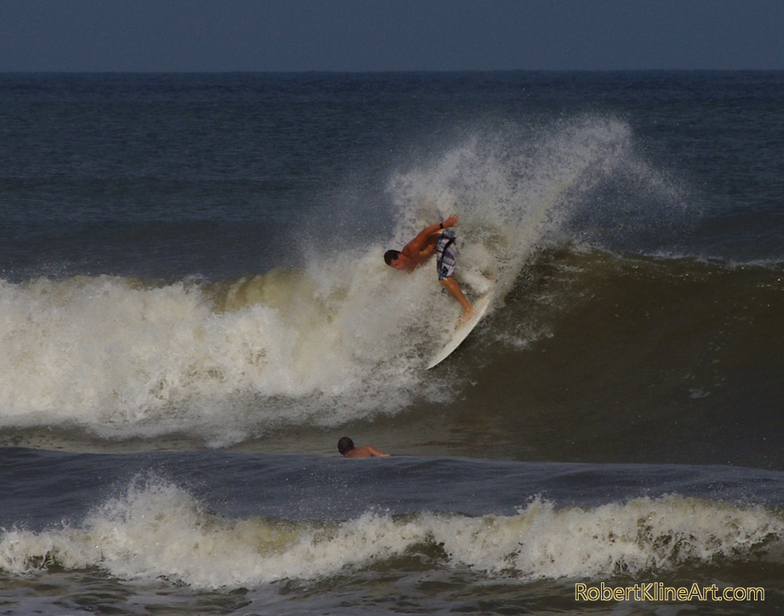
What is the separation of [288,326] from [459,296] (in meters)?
2.29

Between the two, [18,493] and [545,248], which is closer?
[18,493]

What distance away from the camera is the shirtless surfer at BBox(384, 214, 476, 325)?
1027 cm

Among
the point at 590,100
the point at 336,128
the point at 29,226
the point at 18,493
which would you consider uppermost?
the point at 590,100

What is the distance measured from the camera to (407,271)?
1095cm

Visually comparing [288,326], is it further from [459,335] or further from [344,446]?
[344,446]

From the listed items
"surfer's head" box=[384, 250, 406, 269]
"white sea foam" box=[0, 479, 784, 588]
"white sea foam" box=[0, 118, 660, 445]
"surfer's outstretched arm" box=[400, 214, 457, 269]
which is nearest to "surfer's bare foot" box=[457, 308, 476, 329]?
"white sea foam" box=[0, 118, 660, 445]

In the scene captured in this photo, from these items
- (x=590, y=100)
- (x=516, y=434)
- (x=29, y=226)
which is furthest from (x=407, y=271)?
(x=590, y=100)

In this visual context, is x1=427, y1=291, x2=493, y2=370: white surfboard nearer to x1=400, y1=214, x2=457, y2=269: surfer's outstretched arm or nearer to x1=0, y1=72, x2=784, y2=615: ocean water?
x1=0, y1=72, x2=784, y2=615: ocean water

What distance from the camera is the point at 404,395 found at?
9.99 meters

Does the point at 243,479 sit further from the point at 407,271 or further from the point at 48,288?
the point at 48,288

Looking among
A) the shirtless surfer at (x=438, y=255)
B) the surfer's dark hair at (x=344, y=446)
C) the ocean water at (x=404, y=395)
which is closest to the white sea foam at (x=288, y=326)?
the ocean water at (x=404, y=395)

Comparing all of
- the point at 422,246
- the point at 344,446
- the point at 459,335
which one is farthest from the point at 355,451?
the point at 422,246

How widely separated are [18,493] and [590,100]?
48.9 meters

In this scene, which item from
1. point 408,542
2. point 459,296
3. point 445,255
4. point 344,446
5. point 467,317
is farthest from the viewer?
point 467,317
